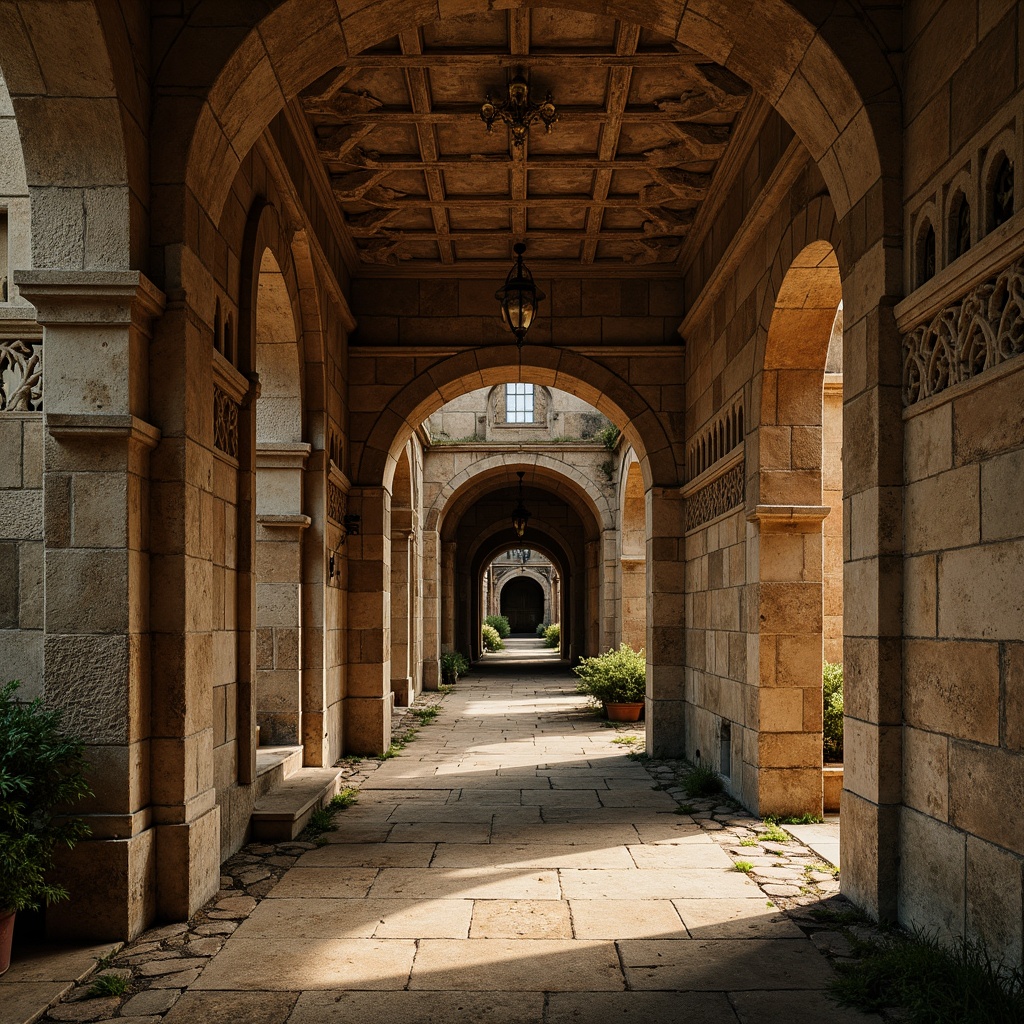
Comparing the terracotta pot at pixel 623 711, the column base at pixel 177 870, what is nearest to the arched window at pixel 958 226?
the column base at pixel 177 870

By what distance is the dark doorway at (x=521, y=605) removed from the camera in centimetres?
5097

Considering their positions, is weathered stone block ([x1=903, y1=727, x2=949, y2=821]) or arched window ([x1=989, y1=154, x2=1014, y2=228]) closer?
arched window ([x1=989, y1=154, x2=1014, y2=228])

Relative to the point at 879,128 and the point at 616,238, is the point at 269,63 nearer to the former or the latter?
the point at 879,128

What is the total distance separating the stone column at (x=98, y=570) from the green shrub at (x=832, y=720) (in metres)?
4.39

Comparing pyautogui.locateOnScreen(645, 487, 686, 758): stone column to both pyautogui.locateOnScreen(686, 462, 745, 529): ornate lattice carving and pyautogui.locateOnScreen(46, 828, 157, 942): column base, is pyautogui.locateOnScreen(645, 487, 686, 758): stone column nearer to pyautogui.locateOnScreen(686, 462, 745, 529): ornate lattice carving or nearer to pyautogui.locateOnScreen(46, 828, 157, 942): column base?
pyautogui.locateOnScreen(686, 462, 745, 529): ornate lattice carving

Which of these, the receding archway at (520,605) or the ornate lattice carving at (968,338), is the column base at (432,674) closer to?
the ornate lattice carving at (968,338)

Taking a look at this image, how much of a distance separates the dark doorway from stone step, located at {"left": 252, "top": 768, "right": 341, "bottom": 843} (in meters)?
43.8

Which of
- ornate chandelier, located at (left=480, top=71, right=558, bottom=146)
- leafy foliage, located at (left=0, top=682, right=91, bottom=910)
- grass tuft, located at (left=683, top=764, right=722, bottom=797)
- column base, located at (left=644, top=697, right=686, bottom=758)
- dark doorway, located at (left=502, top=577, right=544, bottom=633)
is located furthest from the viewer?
dark doorway, located at (left=502, top=577, right=544, bottom=633)

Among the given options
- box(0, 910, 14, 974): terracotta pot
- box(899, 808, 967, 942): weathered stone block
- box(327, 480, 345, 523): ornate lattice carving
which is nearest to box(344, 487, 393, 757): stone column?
box(327, 480, 345, 523): ornate lattice carving

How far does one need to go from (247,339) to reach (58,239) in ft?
5.62

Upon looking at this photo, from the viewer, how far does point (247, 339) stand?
18.9 feet

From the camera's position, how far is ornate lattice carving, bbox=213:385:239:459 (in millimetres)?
5145

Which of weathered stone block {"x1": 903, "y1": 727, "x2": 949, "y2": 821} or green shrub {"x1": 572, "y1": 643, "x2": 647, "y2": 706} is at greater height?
weathered stone block {"x1": 903, "y1": 727, "x2": 949, "y2": 821}

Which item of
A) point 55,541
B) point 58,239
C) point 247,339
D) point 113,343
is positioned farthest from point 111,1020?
point 247,339
